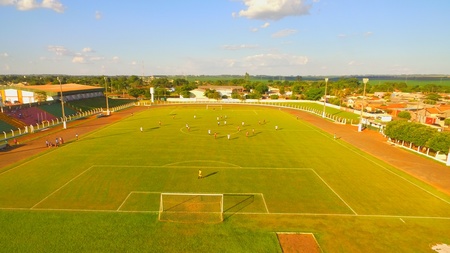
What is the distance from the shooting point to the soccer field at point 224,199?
60.5 ft

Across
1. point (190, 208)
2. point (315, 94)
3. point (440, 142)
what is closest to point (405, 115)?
point (440, 142)

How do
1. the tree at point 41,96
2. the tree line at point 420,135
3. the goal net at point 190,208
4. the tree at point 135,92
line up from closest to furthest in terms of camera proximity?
the goal net at point 190,208 < the tree line at point 420,135 < the tree at point 41,96 < the tree at point 135,92

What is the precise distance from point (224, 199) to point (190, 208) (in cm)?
346

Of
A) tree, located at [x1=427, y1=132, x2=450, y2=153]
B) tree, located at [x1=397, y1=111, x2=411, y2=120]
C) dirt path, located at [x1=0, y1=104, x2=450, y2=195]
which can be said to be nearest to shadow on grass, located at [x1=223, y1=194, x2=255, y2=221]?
dirt path, located at [x1=0, y1=104, x2=450, y2=195]

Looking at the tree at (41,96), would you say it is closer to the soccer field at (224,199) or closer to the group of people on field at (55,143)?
the group of people on field at (55,143)

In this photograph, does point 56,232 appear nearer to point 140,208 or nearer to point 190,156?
point 140,208

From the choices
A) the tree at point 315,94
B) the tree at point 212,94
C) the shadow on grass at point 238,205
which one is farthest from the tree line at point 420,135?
the tree at point 212,94

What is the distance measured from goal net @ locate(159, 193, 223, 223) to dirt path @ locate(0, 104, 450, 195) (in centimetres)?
2248

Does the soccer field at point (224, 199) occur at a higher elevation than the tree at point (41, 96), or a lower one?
→ lower

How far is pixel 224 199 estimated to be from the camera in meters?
24.6

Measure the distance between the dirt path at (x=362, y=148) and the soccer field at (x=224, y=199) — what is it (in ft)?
7.86

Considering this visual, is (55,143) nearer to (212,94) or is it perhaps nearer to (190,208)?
(190,208)

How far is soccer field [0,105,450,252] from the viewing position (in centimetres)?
1844

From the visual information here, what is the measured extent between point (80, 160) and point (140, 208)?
17003 mm
